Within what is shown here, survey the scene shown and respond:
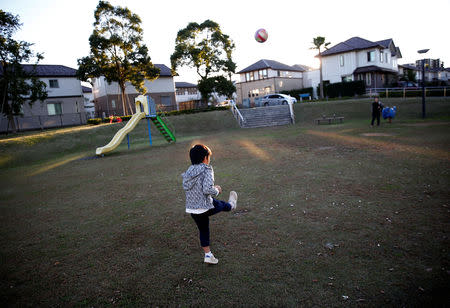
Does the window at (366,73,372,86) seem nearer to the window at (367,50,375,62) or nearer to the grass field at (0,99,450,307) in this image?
the window at (367,50,375,62)

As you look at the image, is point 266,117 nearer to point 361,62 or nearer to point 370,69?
point 370,69

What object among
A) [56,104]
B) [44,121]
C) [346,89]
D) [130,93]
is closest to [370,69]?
[346,89]

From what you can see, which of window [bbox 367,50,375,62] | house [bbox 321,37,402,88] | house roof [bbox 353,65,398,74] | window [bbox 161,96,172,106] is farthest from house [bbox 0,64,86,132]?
window [bbox 367,50,375,62]

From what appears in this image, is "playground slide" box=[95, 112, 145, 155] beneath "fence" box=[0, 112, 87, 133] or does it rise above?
beneath

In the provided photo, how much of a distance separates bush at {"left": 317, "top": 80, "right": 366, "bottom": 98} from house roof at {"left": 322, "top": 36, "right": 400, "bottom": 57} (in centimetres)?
799

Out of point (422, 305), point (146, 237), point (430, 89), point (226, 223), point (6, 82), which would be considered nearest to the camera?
point (422, 305)

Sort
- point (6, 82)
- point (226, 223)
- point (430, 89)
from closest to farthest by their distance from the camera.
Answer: point (226, 223) → point (6, 82) → point (430, 89)

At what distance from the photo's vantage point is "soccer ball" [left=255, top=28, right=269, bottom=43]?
57.1 feet

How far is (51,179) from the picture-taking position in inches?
425

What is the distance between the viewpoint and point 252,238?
4551 millimetres

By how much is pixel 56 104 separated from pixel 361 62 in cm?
4429

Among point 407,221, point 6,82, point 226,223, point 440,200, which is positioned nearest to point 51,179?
point 226,223

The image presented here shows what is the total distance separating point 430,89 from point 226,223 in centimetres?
3476

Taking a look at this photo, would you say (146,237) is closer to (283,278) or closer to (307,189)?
(283,278)
